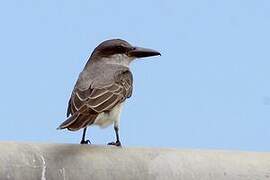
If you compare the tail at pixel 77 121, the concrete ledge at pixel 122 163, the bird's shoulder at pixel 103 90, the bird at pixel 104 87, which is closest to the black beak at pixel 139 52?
the bird at pixel 104 87

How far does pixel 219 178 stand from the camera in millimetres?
3486

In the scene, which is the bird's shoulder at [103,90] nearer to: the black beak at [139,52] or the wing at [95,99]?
the wing at [95,99]

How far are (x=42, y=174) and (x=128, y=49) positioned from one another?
13.5ft

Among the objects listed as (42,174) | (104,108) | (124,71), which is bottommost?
(42,174)

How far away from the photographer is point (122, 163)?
11.4 ft

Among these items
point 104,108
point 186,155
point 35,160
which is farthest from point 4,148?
point 104,108

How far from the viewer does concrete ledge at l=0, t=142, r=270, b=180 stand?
129 inches

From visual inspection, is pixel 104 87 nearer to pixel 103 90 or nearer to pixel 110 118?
pixel 103 90

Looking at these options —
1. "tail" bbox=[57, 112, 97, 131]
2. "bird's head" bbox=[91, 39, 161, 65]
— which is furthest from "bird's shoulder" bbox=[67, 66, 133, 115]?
"bird's head" bbox=[91, 39, 161, 65]

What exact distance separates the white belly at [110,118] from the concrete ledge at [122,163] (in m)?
2.17

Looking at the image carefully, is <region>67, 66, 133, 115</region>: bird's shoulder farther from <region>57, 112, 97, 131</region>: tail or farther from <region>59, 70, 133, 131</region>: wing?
<region>57, 112, 97, 131</region>: tail

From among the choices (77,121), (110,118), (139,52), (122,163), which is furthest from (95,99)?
(122,163)

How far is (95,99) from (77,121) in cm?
68

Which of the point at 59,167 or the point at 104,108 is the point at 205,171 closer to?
the point at 59,167
